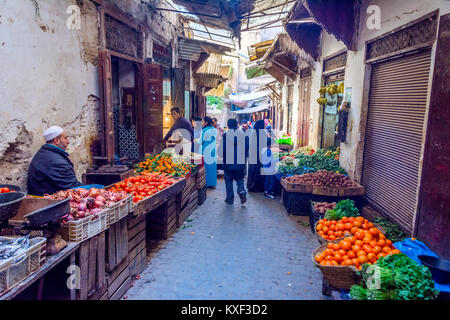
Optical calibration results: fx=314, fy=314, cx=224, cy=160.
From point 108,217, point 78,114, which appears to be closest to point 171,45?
point 78,114

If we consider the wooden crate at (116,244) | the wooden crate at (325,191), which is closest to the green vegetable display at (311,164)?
the wooden crate at (325,191)

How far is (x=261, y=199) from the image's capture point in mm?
8023

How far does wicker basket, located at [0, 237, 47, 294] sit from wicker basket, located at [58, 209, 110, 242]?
0.30 metres

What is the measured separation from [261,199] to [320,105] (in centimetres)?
324

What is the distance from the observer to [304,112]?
10.6m

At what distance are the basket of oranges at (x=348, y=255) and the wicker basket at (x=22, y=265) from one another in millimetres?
2480

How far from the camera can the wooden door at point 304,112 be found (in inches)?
404

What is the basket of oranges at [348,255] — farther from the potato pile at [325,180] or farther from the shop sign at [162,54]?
the shop sign at [162,54]

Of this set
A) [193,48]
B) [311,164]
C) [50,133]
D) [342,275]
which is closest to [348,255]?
[342,275]

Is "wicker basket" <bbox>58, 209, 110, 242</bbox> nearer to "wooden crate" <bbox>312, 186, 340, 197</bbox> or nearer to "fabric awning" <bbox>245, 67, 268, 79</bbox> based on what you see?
"wooden crate" <bbox>312, 186, 340, 197</bbox>

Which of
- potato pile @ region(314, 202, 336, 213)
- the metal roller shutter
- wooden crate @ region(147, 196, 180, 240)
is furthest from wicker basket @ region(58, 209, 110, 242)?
the metal roller shutter

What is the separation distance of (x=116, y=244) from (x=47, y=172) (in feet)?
4.89

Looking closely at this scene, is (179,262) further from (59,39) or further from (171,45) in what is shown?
(171,45)

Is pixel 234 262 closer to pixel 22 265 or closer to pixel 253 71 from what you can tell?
pixel 22 265
